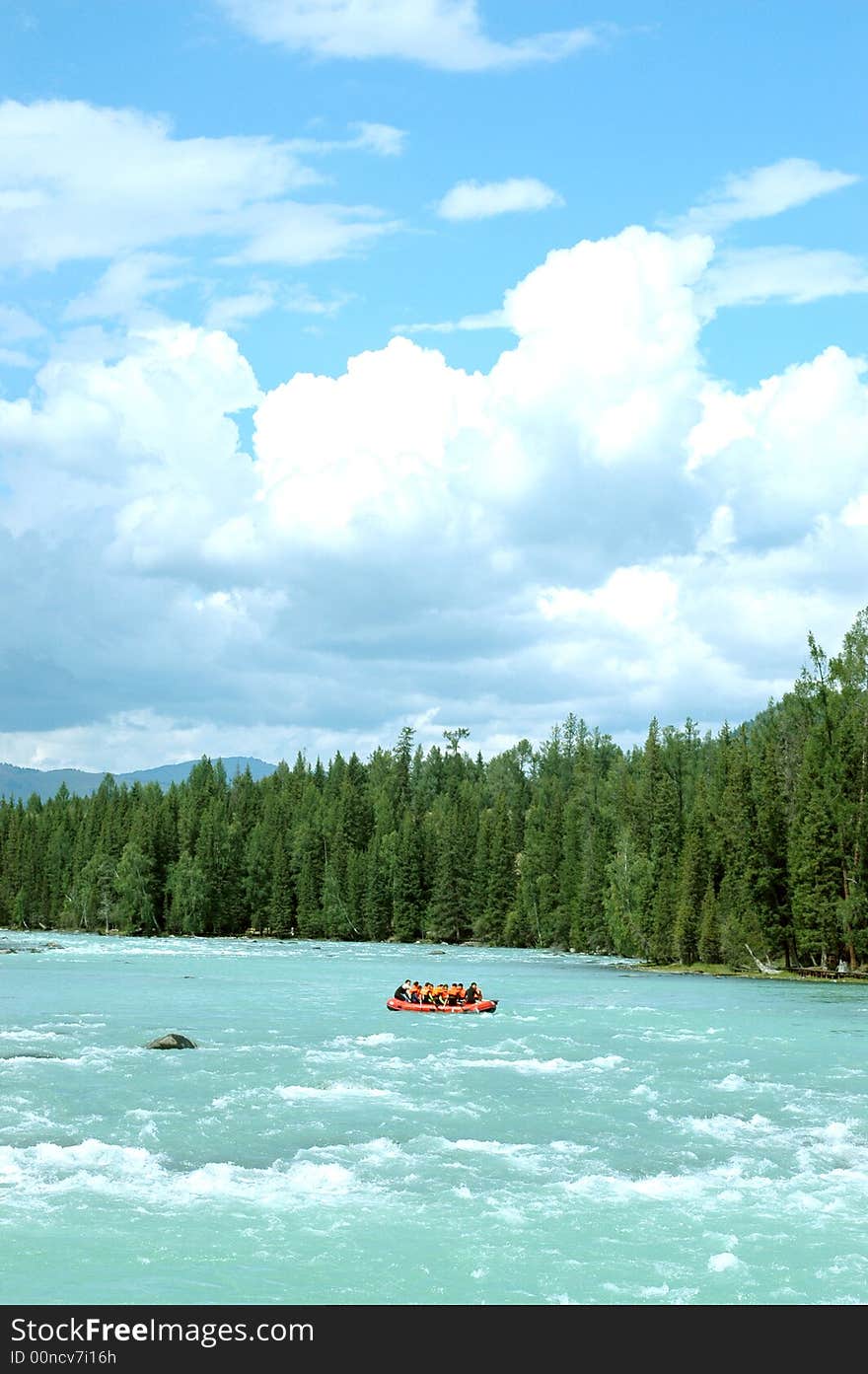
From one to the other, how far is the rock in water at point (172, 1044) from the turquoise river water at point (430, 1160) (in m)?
0.79

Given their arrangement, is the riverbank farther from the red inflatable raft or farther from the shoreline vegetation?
the red inflatable raft

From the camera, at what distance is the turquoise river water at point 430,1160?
21844mm

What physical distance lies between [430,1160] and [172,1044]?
19773 millimetres

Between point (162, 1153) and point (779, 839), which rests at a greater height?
point (779, 839)

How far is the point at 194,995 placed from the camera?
7319 cm

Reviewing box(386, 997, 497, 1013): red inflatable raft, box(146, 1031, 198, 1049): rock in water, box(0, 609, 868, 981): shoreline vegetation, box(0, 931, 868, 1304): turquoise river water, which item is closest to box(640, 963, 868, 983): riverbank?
box(0, 609, 868, 981): shoreline vegetation

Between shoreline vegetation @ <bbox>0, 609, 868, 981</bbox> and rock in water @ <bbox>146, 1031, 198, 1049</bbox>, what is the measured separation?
55.1 m

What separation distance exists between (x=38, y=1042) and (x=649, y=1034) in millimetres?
24544

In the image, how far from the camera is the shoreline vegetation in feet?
312

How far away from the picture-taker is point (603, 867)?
137 m

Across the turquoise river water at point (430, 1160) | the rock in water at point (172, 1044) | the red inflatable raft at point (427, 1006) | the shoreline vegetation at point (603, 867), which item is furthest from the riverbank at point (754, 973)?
the rock in water at point (172, 1044)

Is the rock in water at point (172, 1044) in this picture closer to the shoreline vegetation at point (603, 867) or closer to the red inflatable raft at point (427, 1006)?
the red inflatable raft at point (427, 1006)
